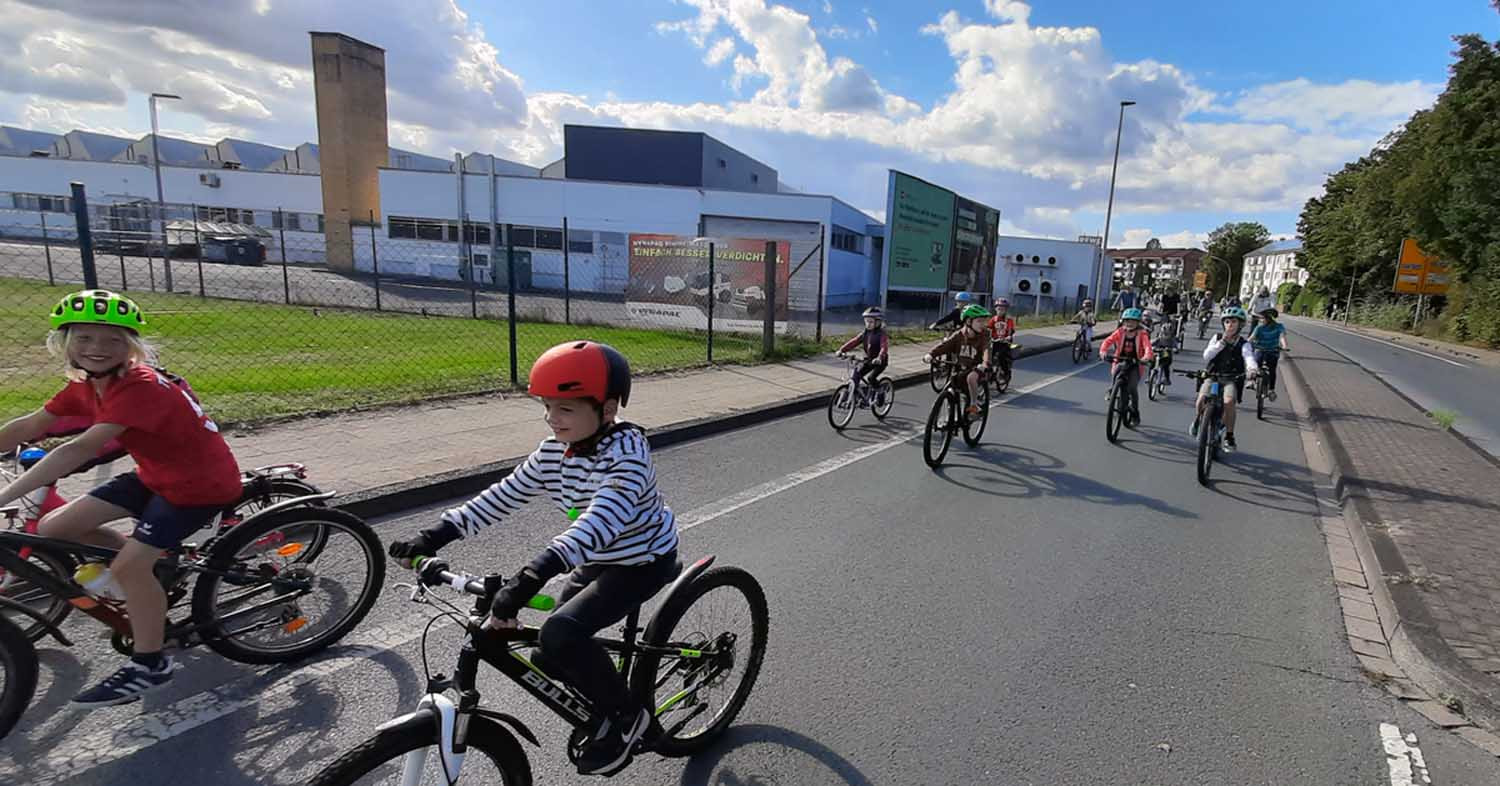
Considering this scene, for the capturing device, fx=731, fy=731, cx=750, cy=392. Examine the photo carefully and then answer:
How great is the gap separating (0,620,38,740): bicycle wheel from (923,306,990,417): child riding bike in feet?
24.6

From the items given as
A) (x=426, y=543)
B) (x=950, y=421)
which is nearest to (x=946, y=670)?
(x=426, y=543)

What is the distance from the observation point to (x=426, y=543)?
2127mm

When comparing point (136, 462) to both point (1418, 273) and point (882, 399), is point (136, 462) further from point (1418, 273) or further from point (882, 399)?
point (1418, 273)

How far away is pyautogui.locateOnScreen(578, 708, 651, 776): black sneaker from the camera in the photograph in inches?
93.6

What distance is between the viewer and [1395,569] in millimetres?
4840

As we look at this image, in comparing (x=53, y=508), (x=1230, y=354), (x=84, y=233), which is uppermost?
(x=84, y=233)

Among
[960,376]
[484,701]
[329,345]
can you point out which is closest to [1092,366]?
[960,376]

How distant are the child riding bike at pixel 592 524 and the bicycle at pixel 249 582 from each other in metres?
1.39

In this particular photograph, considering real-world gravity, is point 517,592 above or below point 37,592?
above

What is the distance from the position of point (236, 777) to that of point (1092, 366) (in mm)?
18557

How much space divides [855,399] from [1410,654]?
595 centimetres

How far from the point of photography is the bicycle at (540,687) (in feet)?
5.98

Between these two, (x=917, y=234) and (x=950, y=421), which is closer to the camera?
(x=950, y=421)

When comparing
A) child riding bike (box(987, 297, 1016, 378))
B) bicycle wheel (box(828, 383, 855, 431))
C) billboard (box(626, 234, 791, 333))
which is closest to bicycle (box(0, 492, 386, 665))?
bicycle wheel (box(828, 383, 855, 431))
